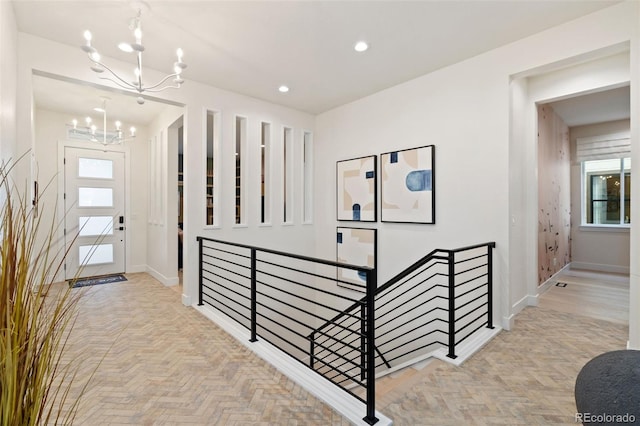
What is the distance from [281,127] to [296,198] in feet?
4.12

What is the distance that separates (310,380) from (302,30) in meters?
3.17

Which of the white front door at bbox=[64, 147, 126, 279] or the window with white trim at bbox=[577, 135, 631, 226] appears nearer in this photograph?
the white front door at bbox=[64, 147, 126, 279]

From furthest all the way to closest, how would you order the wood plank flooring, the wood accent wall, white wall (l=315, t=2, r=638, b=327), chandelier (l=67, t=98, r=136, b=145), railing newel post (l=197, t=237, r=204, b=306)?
chandelier (l=67, t=98, r=136, b=145), the wood accent wall, railing newel post (l=197, t=237, r=204, b=306), the wood plank flooring, white wall (l=315, t=2, r=638, b=327)

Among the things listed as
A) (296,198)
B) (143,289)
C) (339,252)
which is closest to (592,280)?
(339,252)

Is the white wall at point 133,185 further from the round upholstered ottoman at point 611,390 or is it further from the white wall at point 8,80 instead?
the round upholstered ottoman at point 611,390

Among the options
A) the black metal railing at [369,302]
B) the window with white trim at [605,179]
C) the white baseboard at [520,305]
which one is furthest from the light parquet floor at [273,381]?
the window with white trim at [605,179]

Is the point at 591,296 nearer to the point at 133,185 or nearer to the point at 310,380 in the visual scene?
the point at 310,380

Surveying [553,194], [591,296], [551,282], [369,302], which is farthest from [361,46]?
[551,282]

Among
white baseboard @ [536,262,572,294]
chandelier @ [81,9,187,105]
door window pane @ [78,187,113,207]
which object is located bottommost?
white baseboard @ [536,262,572,294]

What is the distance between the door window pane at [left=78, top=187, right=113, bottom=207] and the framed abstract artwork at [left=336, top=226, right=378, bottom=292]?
448 cm

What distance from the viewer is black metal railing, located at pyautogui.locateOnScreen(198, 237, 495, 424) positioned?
2.20 metres

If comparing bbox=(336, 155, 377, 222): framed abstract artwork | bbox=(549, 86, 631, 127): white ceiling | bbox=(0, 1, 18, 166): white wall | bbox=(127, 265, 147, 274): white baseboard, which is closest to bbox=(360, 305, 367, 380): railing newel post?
bbox=(336, 155, 377, 222): framed abstract artwork

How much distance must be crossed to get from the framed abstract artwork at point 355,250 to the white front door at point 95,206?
13.8ft

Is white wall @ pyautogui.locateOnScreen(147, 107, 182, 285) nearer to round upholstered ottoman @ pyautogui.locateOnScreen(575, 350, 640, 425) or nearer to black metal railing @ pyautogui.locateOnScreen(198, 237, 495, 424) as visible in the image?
black metal railing @ pyautogui.locateOnScreen(198, 237, 495, 424)
